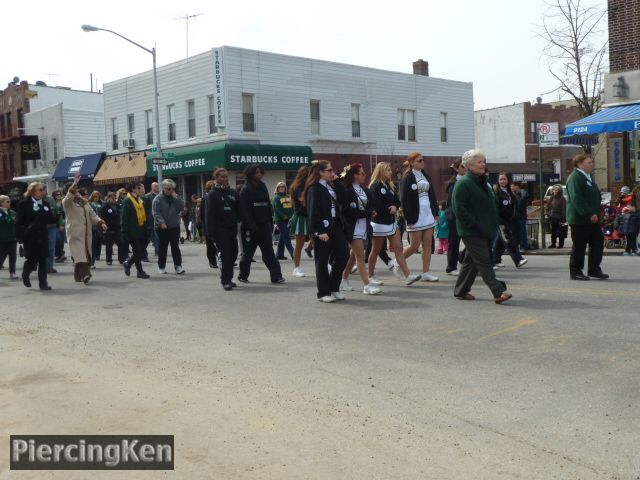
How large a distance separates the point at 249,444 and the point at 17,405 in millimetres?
2045

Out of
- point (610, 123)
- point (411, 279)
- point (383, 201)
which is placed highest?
point (610, 123)

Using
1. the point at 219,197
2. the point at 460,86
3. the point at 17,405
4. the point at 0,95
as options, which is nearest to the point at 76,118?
the point at 0,95

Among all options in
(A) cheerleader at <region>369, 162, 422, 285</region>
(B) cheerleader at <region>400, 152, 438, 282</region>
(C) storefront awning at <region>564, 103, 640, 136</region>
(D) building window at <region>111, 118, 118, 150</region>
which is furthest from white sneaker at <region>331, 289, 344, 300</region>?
(D) building window at <region>111, 118, 118, 150</region>

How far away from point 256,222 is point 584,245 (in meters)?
4.98

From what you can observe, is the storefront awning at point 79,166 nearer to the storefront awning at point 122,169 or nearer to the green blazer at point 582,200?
the storefront awning at point 122,169

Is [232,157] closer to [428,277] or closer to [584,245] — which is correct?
[428,277]

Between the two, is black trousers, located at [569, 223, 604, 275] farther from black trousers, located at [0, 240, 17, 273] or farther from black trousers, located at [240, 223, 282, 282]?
black trousers, located at [0, 240, 17, 273]

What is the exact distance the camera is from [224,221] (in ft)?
38.4

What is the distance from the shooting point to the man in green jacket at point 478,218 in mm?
8508

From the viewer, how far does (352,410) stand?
5.07m

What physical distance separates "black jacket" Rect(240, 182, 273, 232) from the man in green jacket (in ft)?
13.3

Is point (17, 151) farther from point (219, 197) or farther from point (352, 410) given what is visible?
point (352, 410)

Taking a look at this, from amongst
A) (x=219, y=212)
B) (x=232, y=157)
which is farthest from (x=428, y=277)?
(x=232, y=157)

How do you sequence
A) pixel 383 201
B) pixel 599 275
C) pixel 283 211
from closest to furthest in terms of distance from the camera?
1. pixel 383 201
2. pixel 599 275
3. pixel 283 211
